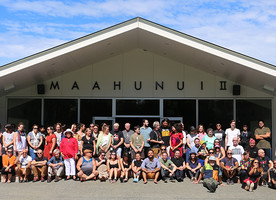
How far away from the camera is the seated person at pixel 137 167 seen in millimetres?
9836

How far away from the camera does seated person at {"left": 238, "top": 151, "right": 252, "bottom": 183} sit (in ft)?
31.0

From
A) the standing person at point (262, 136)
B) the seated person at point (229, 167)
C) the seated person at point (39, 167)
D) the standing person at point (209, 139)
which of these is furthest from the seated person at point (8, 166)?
the standing person at point (262, 136)

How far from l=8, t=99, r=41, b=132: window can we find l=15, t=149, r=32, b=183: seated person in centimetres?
372

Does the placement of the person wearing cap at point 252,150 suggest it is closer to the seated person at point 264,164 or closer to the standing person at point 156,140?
the seated person at point 264,164

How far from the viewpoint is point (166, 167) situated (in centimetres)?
1013

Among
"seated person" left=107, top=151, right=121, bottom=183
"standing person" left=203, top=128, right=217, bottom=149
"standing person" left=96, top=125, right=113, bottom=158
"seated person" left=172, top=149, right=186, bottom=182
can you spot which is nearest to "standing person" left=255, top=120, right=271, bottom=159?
"standing person" left=203, top=128, right=217, bottom=149

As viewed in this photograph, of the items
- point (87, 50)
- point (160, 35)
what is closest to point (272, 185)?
point (160, 35)

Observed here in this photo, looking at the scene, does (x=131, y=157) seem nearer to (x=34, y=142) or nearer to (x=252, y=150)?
(x=34, y=142)

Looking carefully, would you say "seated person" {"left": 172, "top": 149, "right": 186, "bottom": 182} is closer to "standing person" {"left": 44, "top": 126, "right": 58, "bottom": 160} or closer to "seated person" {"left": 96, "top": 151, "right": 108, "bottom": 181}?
"seated person" {"left": 96, "top": 151, "right": 108, "bottom": 181}

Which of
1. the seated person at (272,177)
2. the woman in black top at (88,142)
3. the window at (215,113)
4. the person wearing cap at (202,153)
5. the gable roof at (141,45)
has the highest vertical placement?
the gable roof at (141,45)

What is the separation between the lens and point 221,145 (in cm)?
1101

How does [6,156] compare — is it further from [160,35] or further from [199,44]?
[199,44]

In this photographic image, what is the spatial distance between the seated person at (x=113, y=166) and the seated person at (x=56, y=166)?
1.31 meters

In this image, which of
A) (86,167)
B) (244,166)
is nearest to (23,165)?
(86,167)
